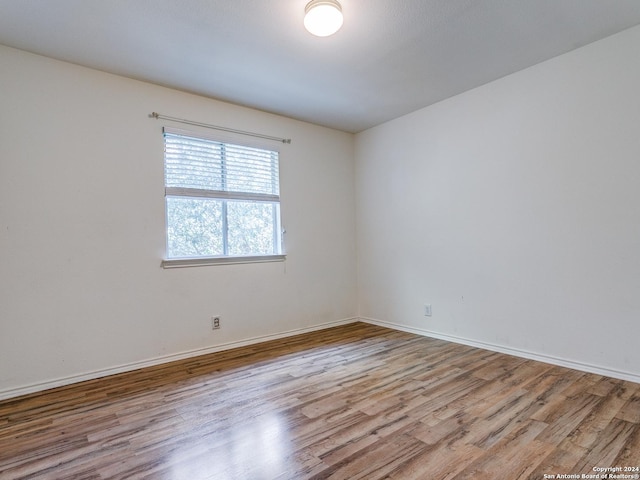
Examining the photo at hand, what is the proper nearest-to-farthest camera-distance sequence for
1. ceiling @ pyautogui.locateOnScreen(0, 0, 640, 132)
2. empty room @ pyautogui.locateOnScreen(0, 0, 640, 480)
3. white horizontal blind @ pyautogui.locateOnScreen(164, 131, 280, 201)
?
empty room @ pyautogui.locateOnScreen(0, 0, 640, 480) < ceiling @ pyautogui.locateOnScreen(0, 0, 640, 132) < white horizontal blind @ pyautogui.locateOnScreen(164, 131, 280, 201)

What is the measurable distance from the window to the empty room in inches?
0.9

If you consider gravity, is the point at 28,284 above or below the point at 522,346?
above

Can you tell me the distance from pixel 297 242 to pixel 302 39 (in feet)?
7.13

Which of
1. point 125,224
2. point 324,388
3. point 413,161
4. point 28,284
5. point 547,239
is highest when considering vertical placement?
point 413,161

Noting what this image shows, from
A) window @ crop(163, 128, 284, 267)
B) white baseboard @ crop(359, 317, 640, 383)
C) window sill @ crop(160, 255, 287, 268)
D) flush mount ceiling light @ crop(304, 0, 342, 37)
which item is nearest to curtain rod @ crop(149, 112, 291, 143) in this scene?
window @ crop(163, 128, 284, 267)

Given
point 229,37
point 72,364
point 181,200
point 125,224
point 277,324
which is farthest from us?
point 277,324

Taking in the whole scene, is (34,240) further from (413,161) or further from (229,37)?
(413,161)

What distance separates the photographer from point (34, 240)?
254 centimetres

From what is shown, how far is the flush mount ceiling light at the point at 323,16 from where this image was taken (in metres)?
2.01

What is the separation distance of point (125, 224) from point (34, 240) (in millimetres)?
616

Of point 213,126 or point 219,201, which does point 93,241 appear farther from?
point 213,126

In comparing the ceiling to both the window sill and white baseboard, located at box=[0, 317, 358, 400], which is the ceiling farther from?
white baseboard, located at box=[0, 317, 358, 400]

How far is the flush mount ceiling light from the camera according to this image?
2006 mm

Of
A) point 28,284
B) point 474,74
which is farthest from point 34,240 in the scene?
point 474,74
